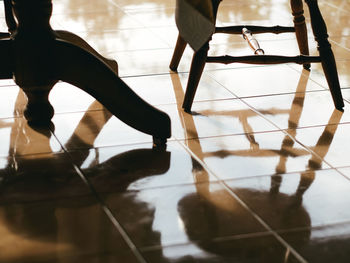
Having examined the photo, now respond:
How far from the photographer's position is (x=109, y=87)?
185 cm

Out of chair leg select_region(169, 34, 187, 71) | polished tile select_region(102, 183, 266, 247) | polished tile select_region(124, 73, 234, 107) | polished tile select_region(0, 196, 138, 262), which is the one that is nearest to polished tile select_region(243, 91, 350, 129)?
polished tile select_region(124, 73, 234, 107)

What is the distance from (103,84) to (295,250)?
78cm

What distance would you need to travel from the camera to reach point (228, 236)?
137 cm

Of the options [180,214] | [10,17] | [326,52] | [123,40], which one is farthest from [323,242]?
[123,40]

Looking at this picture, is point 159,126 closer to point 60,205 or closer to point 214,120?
point 214,120

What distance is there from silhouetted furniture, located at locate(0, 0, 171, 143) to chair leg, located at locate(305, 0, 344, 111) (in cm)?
62

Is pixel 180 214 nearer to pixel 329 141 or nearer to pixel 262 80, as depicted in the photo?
pixel 329 141

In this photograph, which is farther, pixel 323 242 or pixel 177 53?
pixel 177 53

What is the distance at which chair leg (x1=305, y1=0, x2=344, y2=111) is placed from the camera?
212 centimetres

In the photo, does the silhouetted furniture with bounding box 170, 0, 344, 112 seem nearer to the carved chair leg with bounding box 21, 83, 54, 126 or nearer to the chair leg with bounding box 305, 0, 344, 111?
the chair leg with bounding box 305, 0, 344, 111

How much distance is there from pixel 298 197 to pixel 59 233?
1.84 ft

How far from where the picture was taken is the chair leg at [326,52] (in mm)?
2125

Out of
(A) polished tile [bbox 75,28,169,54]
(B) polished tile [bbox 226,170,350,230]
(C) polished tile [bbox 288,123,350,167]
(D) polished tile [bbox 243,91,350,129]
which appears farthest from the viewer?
(A) polished tile [bbox 75,28,169,54]

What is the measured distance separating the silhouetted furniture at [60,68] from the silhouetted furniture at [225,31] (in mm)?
237
